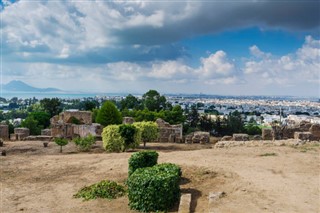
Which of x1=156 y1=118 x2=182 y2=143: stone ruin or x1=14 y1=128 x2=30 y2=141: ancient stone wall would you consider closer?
x1=156 y1=118 x2=182 y2=143: stone ruin

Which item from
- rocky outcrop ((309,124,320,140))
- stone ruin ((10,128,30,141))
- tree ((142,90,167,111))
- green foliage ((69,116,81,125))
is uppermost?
tree ((142,90,167,111))

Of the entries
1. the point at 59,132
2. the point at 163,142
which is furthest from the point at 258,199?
the point at 59,132

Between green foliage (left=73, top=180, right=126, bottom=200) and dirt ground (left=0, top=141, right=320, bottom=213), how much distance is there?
331mm

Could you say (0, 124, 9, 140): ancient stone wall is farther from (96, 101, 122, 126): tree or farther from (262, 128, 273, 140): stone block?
(262, 128, 273, 140): stone block

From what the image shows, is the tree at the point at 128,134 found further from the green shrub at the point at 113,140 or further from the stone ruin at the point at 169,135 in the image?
the stone ruin at the point at 169,135

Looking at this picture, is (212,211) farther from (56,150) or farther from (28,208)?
(56,150)

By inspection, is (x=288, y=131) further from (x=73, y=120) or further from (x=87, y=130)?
(x=73, y=120)

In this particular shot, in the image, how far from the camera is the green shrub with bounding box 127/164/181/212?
8.98 m

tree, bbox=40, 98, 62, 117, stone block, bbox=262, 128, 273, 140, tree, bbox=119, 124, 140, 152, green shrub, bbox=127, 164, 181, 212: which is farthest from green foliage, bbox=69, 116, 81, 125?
green shrub, bbox=127, 164, 181, 212

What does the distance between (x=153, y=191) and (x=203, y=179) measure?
10.1ft

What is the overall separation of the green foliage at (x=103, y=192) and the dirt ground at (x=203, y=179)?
13.0 inches

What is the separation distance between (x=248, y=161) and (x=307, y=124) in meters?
14.6

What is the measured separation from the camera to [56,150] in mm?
22062

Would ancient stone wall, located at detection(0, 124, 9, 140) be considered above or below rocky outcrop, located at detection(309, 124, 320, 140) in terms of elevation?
below
